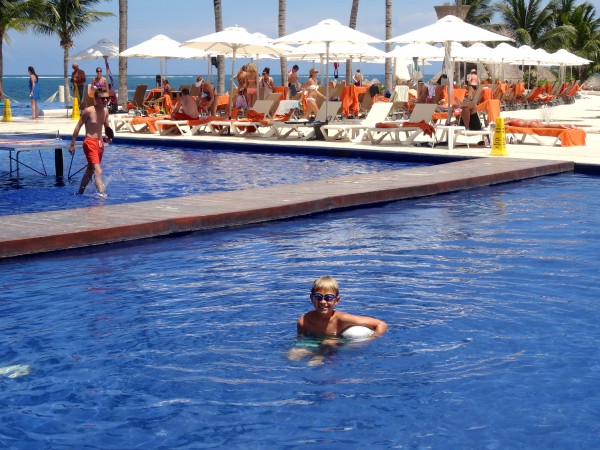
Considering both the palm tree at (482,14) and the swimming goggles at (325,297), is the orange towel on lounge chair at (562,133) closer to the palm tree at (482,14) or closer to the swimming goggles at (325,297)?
the swimming goggles at (325,297)

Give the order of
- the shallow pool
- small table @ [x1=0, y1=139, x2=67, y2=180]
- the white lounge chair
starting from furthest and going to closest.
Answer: the white lounge chair < small table @ [x1=0, y1=139, x2=67, y2=180] < the shallow pool

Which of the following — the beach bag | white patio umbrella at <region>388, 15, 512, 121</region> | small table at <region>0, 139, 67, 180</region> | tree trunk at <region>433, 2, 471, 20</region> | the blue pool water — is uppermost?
tree trunk at <region>433, 2, 471, 20</region>

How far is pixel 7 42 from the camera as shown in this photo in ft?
120

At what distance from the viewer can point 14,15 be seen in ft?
115

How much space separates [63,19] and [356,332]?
3234 cm

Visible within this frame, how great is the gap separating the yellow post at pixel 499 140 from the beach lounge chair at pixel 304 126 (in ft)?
15.7

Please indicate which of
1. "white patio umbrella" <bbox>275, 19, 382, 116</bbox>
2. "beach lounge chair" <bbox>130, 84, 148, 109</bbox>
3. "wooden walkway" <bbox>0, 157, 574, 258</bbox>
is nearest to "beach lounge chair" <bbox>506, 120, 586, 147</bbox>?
"white patio umbrella" <bbox>275, 19, 382, 116</bbox>

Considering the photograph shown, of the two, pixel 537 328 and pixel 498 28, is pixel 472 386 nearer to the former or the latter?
pixel 537 328

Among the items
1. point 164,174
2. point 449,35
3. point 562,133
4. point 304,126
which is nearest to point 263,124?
point 304,126

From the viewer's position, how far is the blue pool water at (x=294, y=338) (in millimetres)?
4648

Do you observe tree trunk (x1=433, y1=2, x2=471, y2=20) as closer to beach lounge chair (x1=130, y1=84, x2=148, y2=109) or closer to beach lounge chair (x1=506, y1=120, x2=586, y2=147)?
beach lounge chair (x1=506, y1=120, x2=586, y2=147)

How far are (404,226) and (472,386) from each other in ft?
15.9

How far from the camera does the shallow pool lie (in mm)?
12094

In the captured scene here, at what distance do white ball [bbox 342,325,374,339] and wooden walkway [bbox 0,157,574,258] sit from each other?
11.4 feet
